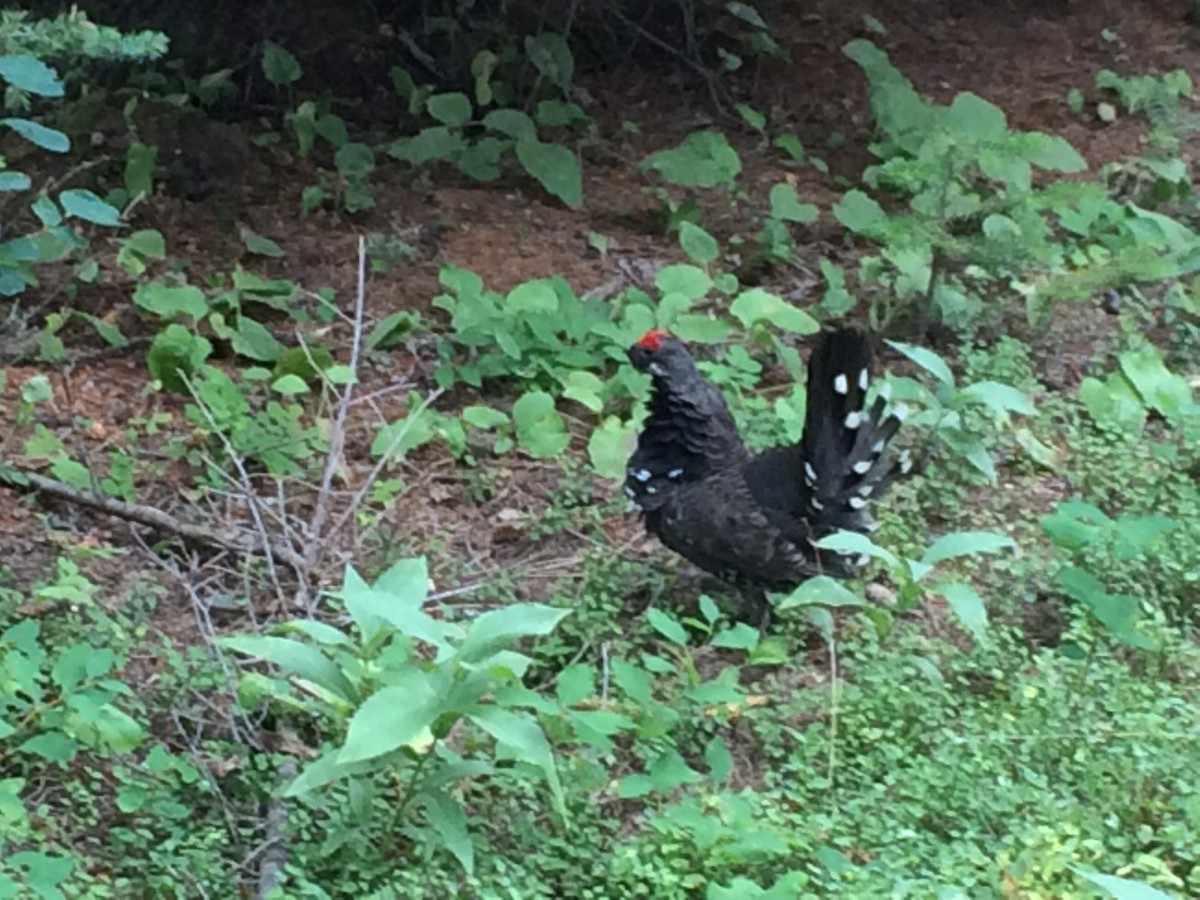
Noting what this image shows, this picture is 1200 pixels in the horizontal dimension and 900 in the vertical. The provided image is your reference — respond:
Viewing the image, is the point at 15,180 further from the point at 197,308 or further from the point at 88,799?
the point at 197,308

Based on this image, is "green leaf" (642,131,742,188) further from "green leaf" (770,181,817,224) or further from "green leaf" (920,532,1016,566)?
"green leaf" (920,532,1016,566)

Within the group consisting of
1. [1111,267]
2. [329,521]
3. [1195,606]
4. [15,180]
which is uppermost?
[15,180]

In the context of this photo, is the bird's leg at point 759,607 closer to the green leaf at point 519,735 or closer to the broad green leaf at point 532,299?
the green leaf at point 519,735

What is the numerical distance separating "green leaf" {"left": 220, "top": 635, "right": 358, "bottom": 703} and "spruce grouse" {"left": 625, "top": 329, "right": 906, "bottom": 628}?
43.6 inches

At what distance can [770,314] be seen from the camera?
4.88 m

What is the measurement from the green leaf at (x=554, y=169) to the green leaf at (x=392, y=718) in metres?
3.33

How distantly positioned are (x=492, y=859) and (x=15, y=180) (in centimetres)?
160

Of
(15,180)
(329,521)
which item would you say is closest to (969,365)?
(329,521)

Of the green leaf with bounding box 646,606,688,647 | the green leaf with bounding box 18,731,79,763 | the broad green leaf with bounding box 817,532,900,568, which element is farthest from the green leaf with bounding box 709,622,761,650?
the green leaf with bounding box 18,731,79,763

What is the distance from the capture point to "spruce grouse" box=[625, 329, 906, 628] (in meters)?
3.55

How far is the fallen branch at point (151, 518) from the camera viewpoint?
3.80 metres

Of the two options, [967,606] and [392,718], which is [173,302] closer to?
[392,718]

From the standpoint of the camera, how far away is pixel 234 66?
610 centimetres

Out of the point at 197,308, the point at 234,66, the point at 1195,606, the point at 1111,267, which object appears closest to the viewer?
the point at 1195,606
